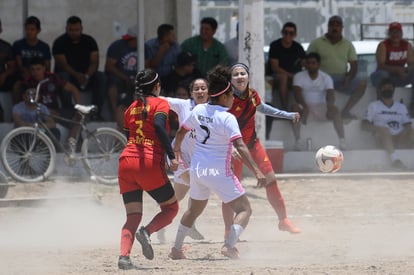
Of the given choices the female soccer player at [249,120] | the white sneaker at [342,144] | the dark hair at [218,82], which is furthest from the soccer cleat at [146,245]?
the white sneaker at [342,144]

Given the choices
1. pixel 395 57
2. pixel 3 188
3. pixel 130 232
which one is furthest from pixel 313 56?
pixel 130 232

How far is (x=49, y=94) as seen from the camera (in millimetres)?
16531

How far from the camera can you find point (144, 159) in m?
9.40

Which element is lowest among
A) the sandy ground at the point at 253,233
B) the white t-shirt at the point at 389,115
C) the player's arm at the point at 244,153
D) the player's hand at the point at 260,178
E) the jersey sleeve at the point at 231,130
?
the sandy ground at the point at 253,233

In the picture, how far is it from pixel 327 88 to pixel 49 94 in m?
4.55

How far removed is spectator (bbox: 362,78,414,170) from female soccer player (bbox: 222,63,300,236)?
596cm

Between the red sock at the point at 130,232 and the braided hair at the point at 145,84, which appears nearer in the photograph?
the red sock at the point at 130,232

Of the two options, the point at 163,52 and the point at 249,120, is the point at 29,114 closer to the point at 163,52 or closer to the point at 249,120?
the point at 163,52

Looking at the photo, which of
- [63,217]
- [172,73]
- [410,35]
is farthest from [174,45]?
[410,35]

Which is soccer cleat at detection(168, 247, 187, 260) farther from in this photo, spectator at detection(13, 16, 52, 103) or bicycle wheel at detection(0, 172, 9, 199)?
spectator at detection(13, 16, 52, 103)

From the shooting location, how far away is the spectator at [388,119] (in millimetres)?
17469

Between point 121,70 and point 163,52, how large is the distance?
0.75 meters

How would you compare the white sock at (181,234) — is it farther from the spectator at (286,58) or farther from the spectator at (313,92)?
the spectator at (286,58)

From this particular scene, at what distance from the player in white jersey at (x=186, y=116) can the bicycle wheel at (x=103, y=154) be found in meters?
4.93
